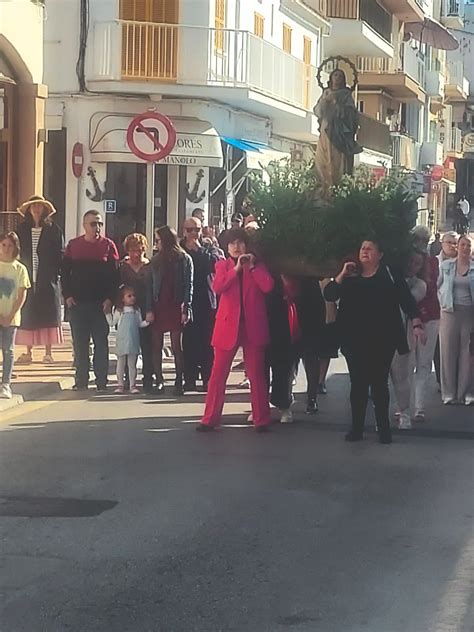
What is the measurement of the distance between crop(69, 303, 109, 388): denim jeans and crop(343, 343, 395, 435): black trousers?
3756 mm

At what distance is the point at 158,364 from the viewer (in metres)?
13.9

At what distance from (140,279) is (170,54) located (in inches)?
521

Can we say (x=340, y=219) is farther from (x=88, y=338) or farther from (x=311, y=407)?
(x=88, y=338)

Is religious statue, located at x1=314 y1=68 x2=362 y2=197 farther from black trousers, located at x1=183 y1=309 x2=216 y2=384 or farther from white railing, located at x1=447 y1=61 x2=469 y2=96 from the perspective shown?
white railing, located at x1=447 y1=61 x2=469 y2=96

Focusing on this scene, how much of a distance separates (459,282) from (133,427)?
4.03 m

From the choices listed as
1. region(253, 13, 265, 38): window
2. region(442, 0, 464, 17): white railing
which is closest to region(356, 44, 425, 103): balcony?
→ region(253, 13, 265, 38): window

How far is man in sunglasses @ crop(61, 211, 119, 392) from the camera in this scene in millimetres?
13805

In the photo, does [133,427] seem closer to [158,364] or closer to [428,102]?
[158,364]

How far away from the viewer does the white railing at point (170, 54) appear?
25859 millimetres

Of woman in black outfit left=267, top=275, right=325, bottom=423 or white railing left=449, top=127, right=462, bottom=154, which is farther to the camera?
white railing left=449, top=127, right=462, bottom=154

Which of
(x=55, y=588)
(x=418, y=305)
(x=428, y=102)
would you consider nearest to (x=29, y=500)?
(x=55, y=588)

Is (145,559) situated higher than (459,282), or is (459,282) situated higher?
(459,282)

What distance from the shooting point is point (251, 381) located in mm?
11523

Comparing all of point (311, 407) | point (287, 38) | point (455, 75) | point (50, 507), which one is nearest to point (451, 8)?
point (455, 75)
